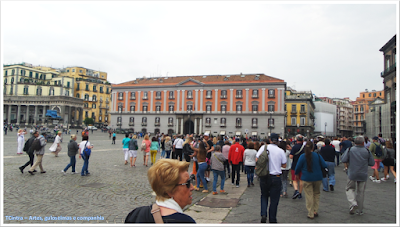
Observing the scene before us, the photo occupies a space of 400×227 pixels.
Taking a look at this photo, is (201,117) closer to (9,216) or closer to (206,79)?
(206,79)

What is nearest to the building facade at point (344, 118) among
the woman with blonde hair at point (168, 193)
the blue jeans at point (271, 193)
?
the blue jeans at point (271, 193)

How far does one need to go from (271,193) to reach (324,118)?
7899 cm

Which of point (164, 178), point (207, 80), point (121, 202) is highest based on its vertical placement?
point (207, 80)

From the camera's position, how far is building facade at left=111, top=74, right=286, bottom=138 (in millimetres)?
52938

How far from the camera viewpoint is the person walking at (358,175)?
580 cm

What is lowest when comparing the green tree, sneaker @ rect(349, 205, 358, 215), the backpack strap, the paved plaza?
the paved plaza

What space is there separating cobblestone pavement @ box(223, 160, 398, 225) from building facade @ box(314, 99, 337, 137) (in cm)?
7235

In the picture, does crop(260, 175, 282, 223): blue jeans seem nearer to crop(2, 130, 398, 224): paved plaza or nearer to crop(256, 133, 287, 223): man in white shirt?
crop(256, 133, 287, 223): man in white shirt

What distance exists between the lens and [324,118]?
→ 77.1m

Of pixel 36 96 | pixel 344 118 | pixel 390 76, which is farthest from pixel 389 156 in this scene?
pixel 344 118

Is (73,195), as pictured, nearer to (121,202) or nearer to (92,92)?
(121,202)

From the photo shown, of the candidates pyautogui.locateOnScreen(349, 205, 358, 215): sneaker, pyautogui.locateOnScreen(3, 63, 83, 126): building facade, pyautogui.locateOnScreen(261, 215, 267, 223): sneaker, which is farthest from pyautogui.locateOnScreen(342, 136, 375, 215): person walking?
pyautogui.locateOnScreen(3, 63, 83, 126): building facade

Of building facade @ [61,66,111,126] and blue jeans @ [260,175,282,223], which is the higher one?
building facade @ [61,66,111,126]

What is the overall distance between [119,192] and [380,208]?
253 inches
